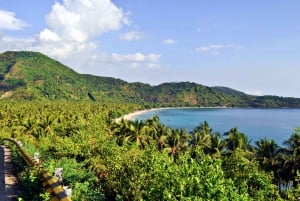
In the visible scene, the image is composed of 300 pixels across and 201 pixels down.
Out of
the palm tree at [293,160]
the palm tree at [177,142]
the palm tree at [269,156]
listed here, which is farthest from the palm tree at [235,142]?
the palm tree at [177,142]

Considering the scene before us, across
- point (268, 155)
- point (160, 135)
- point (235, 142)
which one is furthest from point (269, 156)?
point (160, 135)

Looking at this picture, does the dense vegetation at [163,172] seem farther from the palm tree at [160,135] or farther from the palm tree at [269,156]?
the palm tree at [160,135]

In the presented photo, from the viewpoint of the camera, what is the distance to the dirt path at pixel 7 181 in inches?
835

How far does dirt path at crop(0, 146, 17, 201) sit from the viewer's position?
21.2 m

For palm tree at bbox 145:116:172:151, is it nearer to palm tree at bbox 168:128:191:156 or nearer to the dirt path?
palm tree at bbox 168:128:191:156

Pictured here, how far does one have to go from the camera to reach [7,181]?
25.2 m

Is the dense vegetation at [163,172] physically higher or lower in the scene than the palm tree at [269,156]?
higher

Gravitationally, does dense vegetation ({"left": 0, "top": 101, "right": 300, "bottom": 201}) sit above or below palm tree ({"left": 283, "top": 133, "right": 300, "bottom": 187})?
above

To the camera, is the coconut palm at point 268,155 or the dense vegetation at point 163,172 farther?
the coconut palm at point 268,155

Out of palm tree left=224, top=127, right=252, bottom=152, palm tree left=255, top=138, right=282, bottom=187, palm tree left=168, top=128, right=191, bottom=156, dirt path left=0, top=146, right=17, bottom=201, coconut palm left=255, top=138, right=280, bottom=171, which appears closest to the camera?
dirt path left=0, top=146, right=17, bottom=201

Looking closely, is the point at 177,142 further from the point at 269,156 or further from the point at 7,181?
the point at 7,181

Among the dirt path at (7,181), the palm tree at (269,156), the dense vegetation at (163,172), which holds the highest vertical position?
the dense vegetation at (163,172)

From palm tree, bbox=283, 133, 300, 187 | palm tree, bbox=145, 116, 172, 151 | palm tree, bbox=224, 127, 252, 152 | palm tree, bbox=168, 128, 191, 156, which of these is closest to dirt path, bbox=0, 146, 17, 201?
palm tree, bbox=168, 128, 191, 156

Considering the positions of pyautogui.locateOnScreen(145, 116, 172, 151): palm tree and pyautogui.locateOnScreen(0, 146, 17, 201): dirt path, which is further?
pyautogui.locateOnScreen(145, 116, 172, 151): palm tree
